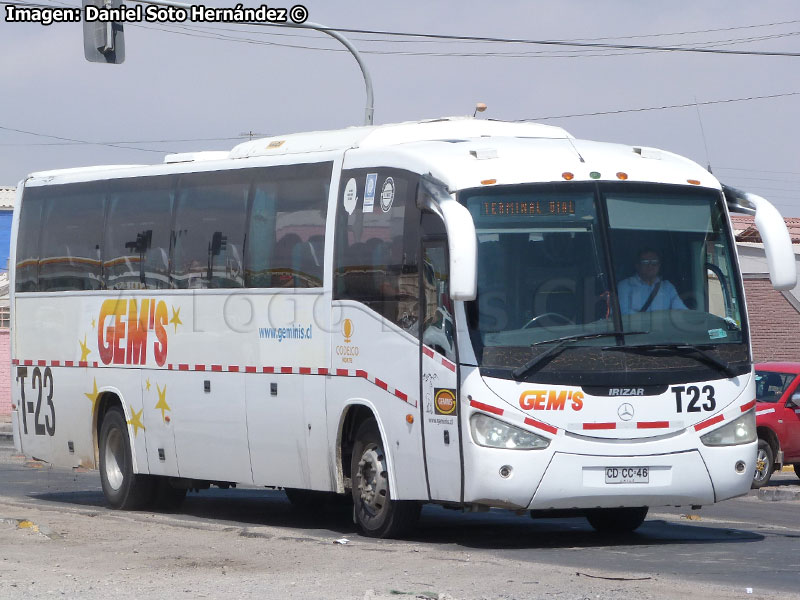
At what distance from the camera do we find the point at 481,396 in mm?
11938

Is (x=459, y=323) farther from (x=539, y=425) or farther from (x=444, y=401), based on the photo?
(x=539, y=425)

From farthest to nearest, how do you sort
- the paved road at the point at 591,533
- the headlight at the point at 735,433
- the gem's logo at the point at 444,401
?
the headlight at the point at 735,433 → the gem's logo at the point at 444,401 → the paved road at the point at 591,533

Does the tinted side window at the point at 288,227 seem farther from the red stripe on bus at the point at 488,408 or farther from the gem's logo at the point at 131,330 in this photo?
the red stripe on bus at the point at 488,408

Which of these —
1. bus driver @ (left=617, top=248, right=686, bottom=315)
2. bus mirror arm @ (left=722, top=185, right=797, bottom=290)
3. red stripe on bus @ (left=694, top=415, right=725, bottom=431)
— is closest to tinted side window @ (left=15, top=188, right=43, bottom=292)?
bus driver @ (left=617, top=248, right=686, bottom=315)

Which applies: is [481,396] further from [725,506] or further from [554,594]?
[725,506]

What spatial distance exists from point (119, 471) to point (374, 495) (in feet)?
16.7

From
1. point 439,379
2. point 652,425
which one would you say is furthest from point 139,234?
point 652,425

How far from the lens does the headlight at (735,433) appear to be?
12.4m

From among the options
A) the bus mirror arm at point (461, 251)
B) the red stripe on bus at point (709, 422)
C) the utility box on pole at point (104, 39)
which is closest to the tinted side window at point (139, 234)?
the utility box on pole at point (104, 39)

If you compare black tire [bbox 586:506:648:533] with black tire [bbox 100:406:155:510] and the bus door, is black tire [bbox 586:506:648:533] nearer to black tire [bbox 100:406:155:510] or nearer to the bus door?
the bus door

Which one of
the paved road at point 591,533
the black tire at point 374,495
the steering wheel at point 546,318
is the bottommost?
the paved road at point 591,533

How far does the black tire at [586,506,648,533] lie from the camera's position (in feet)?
45.4

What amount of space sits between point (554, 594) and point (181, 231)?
25.4ft

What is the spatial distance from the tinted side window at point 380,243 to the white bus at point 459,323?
2cm
